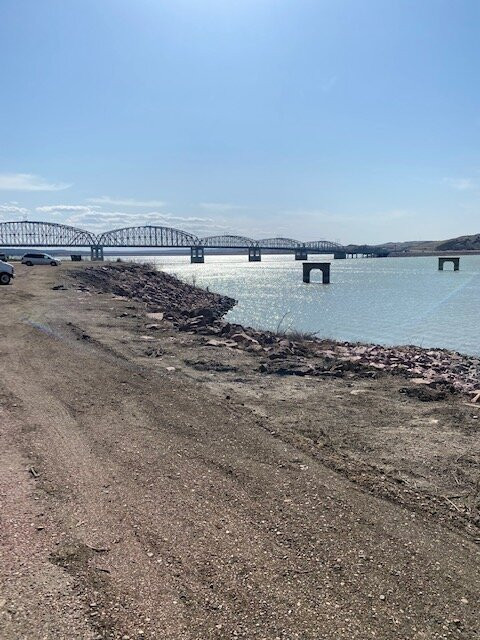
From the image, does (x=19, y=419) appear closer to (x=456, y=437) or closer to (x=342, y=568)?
(x=342, y=568)

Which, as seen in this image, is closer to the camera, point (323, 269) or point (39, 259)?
point (39, 259)

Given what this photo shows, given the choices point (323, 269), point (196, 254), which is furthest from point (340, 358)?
point (196, 254)

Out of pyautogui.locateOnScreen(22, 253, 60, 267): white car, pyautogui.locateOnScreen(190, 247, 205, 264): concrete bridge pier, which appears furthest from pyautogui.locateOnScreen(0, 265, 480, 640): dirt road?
pyautogui.locateOnScreen(190, 247, 205, 264): concrete bridge pier

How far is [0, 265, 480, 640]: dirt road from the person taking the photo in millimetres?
3404

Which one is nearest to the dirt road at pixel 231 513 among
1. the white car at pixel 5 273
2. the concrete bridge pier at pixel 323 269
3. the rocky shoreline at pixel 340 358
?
Result: the rocky shoreline at pixel 340 358

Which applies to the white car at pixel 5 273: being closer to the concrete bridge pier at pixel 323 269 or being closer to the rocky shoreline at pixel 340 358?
the rocky shoreline at pixel 340 358

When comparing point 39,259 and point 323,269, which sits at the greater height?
point 39,259

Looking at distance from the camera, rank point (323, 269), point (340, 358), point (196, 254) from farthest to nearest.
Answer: point (196, 254), point (323, 269), point (340, 358)

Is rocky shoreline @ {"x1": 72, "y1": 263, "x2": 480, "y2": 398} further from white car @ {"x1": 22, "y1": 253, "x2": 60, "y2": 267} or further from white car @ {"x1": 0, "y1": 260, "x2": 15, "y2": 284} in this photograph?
white car @ {"x1": 22, "y1": 253, "x2": 60, "y2": 267}

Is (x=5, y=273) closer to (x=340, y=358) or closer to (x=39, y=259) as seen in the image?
(x=340, y=358)

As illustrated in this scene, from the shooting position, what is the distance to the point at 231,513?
4734 millimetres

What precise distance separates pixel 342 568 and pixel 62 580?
2.02 meters

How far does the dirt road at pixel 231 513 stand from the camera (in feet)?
11.2

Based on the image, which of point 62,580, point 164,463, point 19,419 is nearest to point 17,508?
point 62,580
